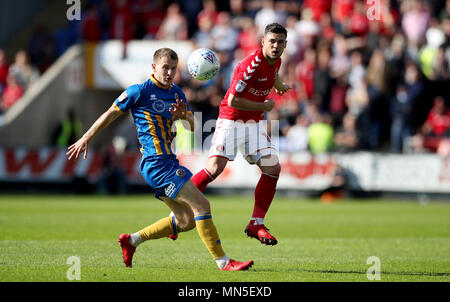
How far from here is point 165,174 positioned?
8.37 meters

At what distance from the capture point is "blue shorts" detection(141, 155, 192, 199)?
833 cm

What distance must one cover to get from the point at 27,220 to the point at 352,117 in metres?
10.2

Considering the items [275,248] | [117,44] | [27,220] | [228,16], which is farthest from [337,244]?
[117,44]

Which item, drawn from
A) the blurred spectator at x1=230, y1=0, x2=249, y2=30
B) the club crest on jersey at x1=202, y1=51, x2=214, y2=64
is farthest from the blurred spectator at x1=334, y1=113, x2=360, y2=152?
the club crest on jersey at x1=202, y1=51, x2=214, y2=64

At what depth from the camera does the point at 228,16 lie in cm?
2562

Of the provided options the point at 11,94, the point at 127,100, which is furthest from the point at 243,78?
the point at 11,94

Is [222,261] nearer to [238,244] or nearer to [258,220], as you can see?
[258,220]

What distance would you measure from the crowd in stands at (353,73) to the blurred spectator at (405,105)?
27mm

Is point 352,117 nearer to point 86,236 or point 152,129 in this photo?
point 86,236

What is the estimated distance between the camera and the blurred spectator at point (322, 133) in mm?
21969

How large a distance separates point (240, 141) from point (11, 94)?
713 inches

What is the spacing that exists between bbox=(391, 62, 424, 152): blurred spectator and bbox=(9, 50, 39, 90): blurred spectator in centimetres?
1257

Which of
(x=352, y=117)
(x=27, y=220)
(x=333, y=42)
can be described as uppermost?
(x=333, y=42)

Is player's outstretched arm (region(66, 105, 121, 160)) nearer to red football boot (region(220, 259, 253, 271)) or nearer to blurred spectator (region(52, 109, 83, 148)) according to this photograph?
red football boot (region(220, 259, 253, 271))
